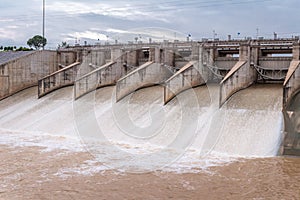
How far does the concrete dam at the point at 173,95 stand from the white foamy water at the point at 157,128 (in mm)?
40

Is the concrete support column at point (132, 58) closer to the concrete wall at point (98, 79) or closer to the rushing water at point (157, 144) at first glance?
the concrete wall at point (98, 79)

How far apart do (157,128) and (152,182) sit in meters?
4.53

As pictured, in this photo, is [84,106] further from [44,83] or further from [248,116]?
[248,116]

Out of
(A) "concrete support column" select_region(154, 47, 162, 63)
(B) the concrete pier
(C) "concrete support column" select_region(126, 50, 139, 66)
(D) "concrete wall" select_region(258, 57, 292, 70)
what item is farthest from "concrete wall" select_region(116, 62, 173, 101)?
(B) the concrete pier

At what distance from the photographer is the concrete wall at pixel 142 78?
52.3 ft

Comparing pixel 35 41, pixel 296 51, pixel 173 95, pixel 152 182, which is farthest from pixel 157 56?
pixel 35 41

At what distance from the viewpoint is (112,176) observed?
845 cm

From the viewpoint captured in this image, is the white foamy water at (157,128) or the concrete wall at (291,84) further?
the concrete wall at (291,84)

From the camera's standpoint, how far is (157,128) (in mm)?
12500

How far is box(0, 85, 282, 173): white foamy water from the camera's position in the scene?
10164 millimetres

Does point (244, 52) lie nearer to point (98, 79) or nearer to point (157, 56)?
point (157, 56)

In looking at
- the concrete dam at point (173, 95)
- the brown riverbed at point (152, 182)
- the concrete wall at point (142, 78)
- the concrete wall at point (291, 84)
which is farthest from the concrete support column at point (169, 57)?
the brown riverbed at point (152, 182)

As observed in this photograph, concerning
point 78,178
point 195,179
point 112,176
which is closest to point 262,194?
point 195,179

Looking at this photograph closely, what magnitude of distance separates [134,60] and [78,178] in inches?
476
